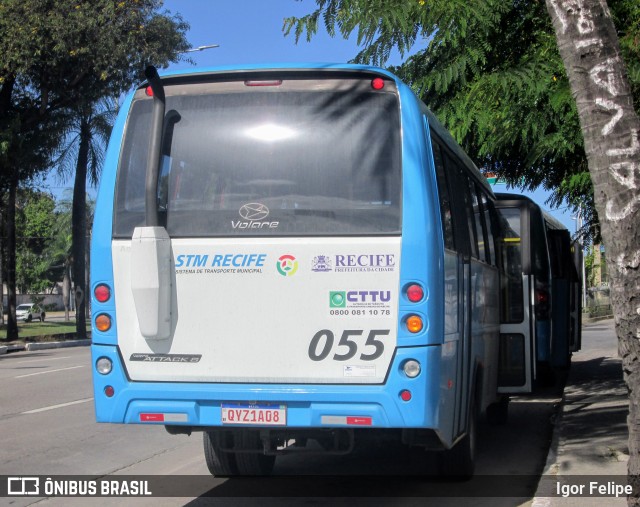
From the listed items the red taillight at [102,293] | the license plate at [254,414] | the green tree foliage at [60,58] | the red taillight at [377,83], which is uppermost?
the green tree foliage at [60,58]

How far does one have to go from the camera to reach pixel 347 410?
5.85 m

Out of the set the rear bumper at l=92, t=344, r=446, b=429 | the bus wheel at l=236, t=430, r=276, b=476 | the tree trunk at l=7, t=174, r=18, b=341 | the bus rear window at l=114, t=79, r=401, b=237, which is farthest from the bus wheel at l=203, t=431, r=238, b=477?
the tree trunk at l=7, t=174, r=18, b=341

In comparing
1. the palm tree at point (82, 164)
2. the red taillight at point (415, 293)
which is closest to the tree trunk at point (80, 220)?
the palm tree at point (82, 164)

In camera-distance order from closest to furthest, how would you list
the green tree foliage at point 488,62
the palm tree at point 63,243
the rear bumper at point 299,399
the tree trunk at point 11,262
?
the rear bumper at point 299,399, the green tree foliage at point 488,62, the tree trunk at point 11,262, the palm tree at point 63,243

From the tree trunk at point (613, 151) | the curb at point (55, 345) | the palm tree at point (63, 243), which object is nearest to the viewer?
the tree trunk at point (613, 151)

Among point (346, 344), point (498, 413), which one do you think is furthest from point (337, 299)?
point (498, 413)

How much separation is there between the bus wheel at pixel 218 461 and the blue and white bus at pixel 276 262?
1.25 metres

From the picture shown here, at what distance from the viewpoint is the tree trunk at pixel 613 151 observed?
4.70m

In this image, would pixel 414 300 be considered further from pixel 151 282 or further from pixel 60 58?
pixel 60 58

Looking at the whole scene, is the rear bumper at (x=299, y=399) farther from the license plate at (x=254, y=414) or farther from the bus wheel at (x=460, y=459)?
the bus wheel at (x=460, y=459)

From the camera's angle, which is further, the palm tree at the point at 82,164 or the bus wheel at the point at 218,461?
the palm tree at the point at 82,164

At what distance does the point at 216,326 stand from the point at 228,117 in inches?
57.6

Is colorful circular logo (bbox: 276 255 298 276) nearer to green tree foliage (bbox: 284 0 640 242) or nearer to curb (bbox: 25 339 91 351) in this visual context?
green tree foliage (bbox: 284 0 640 242)

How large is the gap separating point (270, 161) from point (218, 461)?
286 cm
